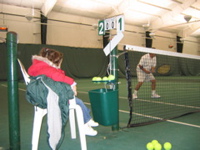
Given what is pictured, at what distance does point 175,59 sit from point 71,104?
19.5 metres

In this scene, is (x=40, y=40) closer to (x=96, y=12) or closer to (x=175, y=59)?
(x=96, y=12)

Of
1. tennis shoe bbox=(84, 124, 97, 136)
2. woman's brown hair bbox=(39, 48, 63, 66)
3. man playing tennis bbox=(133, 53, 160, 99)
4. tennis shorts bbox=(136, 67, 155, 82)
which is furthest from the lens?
tennis shorts bbox=(136, 67, 155, 82)

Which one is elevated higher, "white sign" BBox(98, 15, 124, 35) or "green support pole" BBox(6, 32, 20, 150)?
"white sign" BBox(98, 15, 124, 35)

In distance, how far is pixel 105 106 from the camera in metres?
2.56

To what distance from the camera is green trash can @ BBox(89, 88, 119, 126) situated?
255 centimetres

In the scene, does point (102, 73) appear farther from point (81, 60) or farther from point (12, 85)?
point (12, 85)

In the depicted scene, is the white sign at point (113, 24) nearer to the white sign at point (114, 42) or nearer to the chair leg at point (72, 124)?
the white sign at point (114, 42)

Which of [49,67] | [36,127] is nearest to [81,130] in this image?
[36,127]

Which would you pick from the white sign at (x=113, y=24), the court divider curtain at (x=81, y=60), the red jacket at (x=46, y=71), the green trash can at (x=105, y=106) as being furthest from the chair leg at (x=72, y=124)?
the court divider curtain at (x=81, y=60)

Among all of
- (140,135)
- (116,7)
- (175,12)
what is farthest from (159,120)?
(175,12)

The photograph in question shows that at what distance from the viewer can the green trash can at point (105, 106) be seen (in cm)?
255

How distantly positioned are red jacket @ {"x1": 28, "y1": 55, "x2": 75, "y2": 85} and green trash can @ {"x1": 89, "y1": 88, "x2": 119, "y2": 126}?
25.5 inches

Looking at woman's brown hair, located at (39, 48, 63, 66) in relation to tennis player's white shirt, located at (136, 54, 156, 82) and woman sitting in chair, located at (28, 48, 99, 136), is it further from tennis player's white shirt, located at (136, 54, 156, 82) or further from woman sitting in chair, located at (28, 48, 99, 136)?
tennis player's white shirt, located at (136, 54, 156, 82)

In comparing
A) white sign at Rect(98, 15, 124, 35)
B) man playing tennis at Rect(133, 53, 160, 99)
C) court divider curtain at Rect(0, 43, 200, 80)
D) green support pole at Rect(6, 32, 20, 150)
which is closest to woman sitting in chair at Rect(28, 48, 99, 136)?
green support pole at Rect(6, 32, 20, 150)
